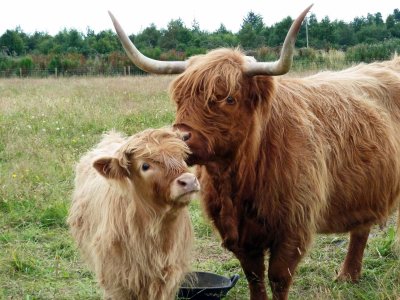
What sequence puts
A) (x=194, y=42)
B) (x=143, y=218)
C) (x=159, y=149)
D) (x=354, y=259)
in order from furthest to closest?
(x=194, y=42)
(x=354, y=259)
(x=143, y=218)
(x=159, y=149)

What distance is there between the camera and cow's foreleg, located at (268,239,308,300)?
3750 millimetres

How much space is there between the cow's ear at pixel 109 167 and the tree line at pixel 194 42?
671 inches

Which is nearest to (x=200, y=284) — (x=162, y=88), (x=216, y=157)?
(x=216, y=157)

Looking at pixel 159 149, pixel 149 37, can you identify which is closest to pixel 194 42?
pixel 149 37

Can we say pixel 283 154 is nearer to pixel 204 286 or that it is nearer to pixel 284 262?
pixel 284 262

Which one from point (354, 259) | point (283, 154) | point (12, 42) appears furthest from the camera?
point (12, 42)

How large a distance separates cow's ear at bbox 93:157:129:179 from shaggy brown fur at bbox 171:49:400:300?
39cm

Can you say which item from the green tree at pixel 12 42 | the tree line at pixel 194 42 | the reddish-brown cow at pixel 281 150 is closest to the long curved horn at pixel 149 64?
the reddish-brown cow at pixel 281 150

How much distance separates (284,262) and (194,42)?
34972 millimetres

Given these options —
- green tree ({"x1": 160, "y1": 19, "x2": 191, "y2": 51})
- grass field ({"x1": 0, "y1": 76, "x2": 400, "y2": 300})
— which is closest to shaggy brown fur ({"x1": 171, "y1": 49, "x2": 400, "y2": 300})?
grass field ({"x1": 0, "y1": 76, "x2": 400, "y2": 300})

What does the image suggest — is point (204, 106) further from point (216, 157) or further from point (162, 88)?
point (162, 88)

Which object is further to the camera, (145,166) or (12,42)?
(12,42)

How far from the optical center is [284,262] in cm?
377

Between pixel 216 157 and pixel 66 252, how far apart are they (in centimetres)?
221
